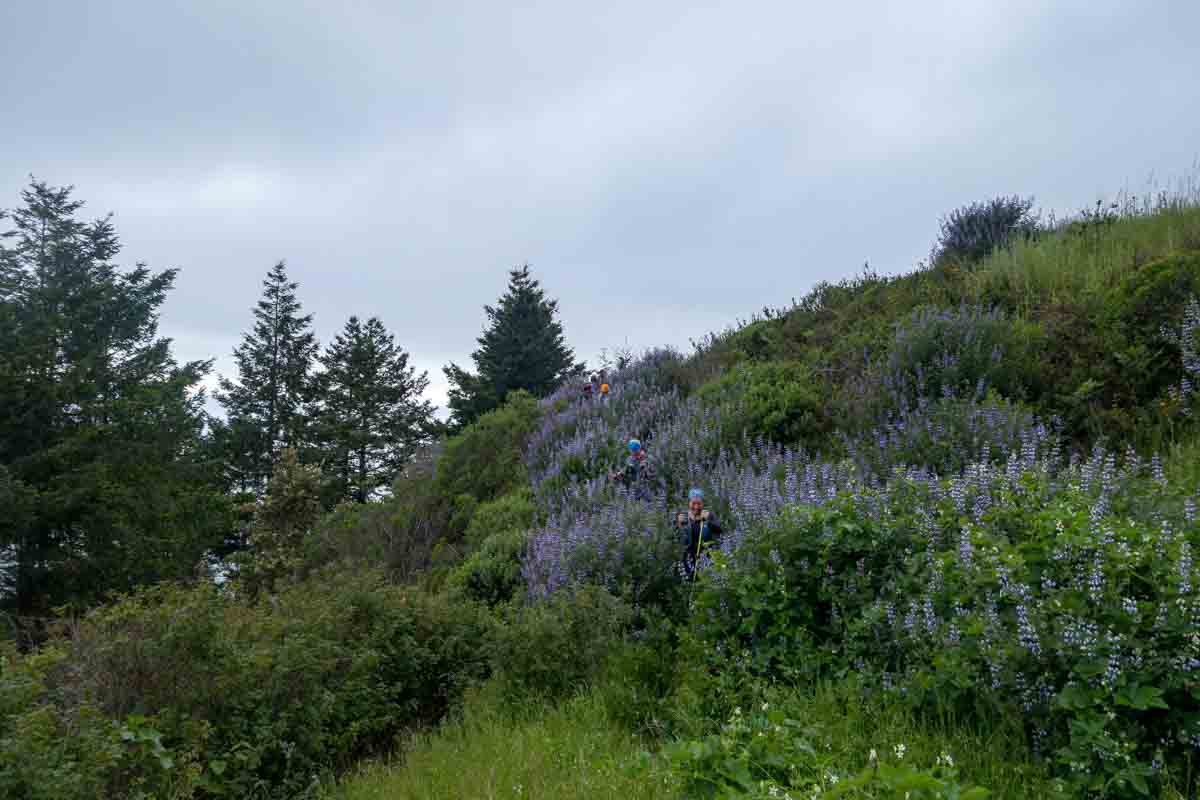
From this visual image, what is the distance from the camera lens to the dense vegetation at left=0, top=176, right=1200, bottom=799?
10.6ft

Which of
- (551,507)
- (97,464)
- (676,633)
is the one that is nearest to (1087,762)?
(676,633)

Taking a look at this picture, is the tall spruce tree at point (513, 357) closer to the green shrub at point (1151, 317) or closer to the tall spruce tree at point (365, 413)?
the tall spruce tree at point (365, 413)

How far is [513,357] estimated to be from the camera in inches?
1284

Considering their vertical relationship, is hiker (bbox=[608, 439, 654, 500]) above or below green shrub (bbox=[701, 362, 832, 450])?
below

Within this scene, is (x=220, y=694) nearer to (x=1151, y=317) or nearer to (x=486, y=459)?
(x=1151, y=317)

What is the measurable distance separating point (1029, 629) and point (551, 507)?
710 cm

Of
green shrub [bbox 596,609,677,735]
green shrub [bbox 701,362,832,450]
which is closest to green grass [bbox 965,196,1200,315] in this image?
green shrub [bbox 701,362,832,450]

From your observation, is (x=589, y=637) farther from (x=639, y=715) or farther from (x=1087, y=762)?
(x=1087, y=762)

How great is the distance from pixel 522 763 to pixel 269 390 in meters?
36.5

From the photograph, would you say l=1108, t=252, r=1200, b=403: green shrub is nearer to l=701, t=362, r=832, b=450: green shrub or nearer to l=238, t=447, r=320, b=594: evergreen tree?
l=701, t=362, r=832, b=450: green shrub

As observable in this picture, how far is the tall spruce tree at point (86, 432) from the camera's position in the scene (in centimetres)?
2075

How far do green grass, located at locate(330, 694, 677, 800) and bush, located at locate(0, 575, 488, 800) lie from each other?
603mm

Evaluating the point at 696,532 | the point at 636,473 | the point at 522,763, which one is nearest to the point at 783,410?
the point at 636,473

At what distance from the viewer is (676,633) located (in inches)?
A: 215
